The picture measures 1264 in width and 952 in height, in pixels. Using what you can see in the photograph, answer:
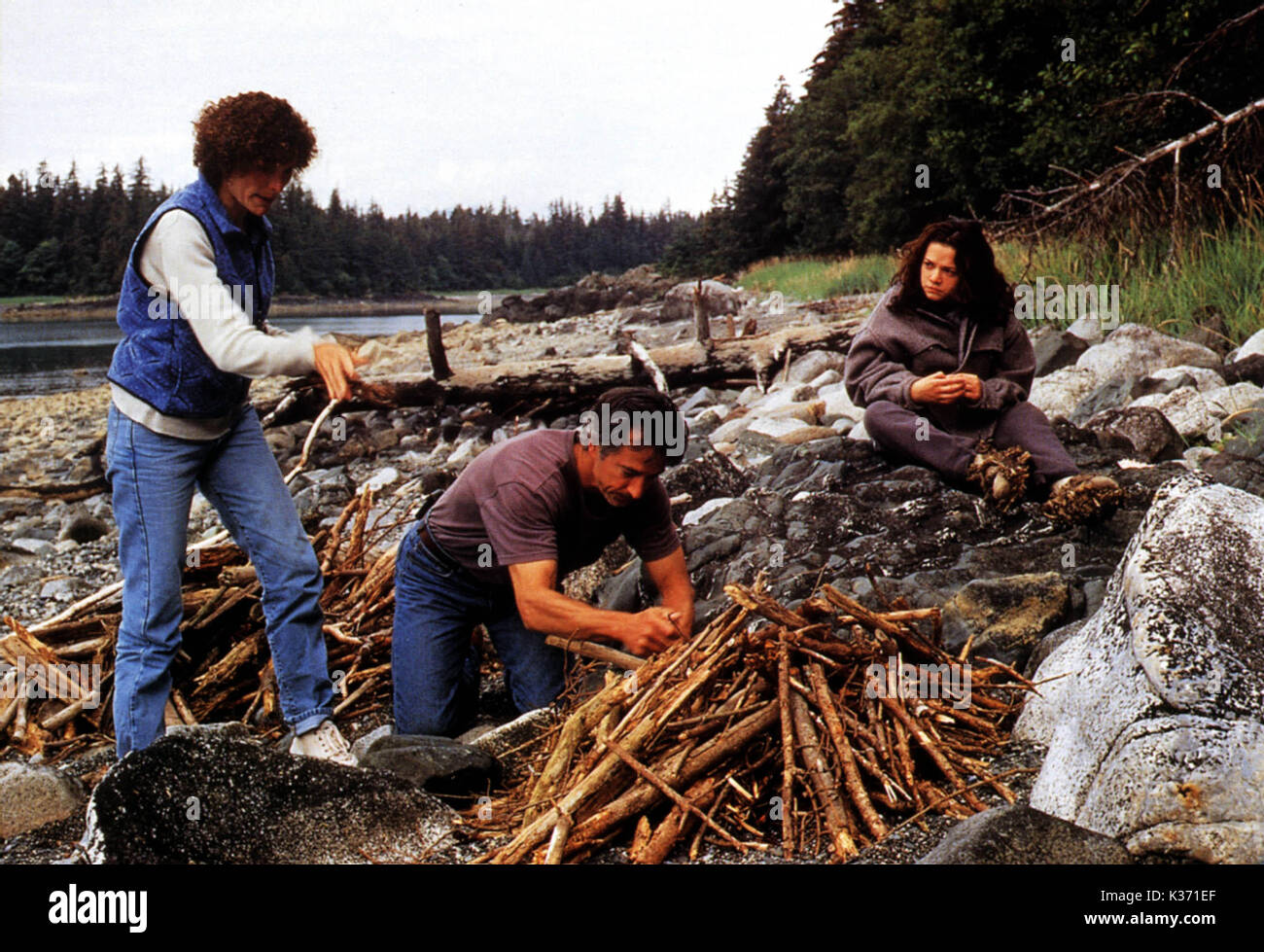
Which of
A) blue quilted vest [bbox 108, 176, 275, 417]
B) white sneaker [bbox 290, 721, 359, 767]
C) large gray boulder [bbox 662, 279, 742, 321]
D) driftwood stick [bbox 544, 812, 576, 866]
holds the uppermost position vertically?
large gray boulder [bbox 662, 279, 742, 321]

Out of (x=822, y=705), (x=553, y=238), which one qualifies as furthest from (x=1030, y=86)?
(x=822, y=705)

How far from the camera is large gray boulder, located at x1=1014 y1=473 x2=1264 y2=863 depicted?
1687mm

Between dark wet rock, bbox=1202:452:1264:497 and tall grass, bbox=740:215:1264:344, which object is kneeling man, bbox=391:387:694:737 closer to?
dark wet rock, bbox=1202:452:1264:497

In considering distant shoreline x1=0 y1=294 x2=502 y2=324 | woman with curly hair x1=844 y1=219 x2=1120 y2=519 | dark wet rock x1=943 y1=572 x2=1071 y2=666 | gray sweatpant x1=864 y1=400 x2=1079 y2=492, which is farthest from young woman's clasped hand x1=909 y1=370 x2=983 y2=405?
distant shoreline x1=0 y1=294 x2=502 y2=324

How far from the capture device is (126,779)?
196 cm

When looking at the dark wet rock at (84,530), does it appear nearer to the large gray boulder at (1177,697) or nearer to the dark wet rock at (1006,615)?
the dark wet rock at (1006,615)

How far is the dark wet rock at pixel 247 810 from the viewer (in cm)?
195

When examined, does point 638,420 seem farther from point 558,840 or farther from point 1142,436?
point 1142,436

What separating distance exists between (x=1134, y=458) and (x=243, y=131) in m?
3.23

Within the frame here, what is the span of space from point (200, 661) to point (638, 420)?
2055 mm

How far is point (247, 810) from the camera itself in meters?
2.06

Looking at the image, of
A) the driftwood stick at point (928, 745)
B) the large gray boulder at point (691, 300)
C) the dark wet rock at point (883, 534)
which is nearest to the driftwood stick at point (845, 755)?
the driftwood stick at point (928, 745)

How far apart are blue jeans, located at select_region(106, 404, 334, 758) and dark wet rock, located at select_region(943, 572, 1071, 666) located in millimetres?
1642
